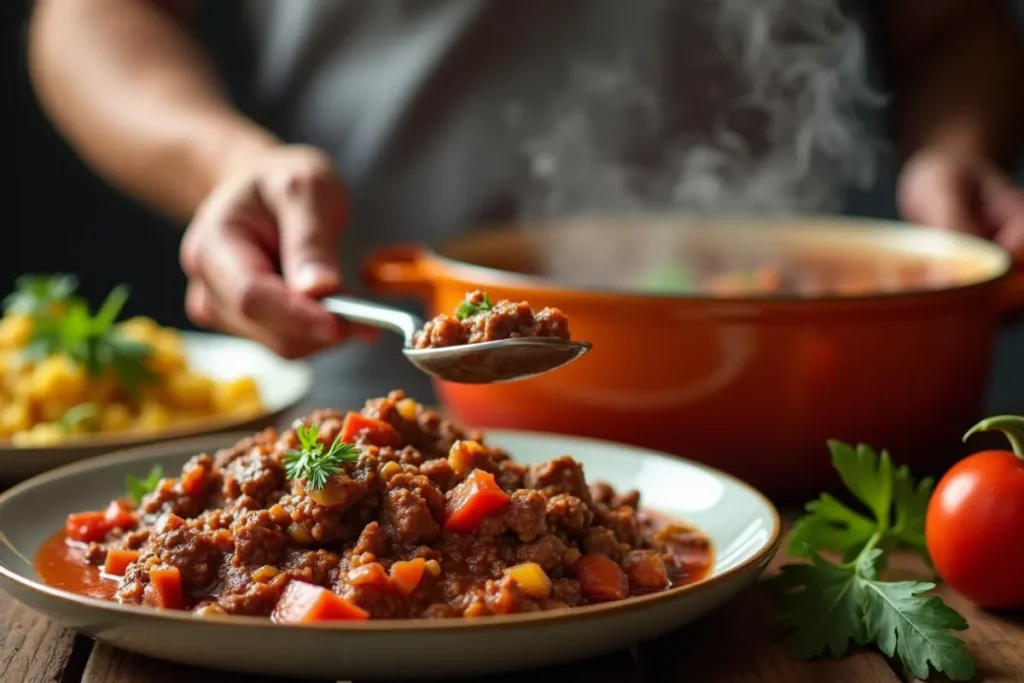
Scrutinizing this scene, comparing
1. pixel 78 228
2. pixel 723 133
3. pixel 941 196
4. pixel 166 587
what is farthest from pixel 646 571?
pixel 78 228

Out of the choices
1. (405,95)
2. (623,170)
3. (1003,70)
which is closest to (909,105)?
(1003,70)

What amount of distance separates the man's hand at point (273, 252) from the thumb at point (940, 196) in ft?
4.40

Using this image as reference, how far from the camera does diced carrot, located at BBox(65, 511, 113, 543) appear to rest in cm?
177

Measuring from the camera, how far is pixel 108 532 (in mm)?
1797

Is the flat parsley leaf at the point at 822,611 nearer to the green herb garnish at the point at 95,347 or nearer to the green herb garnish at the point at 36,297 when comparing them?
the green herb garnish at the point at 95,347

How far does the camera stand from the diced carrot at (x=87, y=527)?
69.8 inches

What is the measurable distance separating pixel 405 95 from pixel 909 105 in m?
1.39

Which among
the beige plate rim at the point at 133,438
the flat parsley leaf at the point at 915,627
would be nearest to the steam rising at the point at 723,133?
the beige plate rim at the point at 133,438

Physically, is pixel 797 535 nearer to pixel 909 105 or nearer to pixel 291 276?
pixel 291 276

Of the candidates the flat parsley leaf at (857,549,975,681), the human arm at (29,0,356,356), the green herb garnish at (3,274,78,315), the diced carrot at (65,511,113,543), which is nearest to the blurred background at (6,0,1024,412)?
the human arm at (29,0,356,356)

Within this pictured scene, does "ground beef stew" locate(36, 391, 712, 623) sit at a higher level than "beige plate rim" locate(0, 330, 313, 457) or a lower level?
higher

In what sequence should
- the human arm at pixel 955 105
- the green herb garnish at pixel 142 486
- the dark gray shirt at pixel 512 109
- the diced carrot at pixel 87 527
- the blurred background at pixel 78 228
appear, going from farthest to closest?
the blurred background at pixel 78 228 < the dark gray shirt at pixel 512 109 < the human arm at pixel 955 105 < the green herb garnish at pixel 142 486 < the diced carrot at pixel 87 527

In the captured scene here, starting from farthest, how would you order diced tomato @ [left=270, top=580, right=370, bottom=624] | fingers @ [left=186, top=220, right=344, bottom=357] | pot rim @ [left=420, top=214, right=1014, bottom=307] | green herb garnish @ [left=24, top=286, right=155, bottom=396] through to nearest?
1. green herb garnish @ [left=24, top=286, right=155, bottom=396]
2. fingers @ [left=186, top=220, right=344, bottom=357]
3. pot rim @ [left=420, top=214, right=1014, bottom=307]
4. diced tomato @ [left=270, top=580, right=370, bottom=624]

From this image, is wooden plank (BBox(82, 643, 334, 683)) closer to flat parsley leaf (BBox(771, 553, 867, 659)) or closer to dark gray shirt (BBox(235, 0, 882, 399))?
flat parsley leaf (BBox(771, 553, 867, 659))
